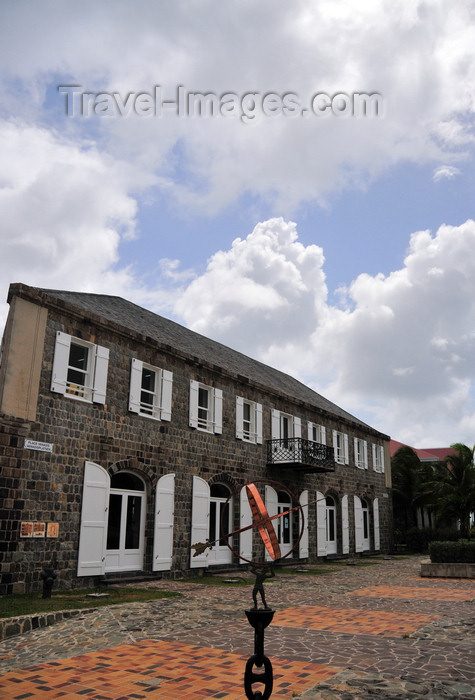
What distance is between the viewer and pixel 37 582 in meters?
11.4

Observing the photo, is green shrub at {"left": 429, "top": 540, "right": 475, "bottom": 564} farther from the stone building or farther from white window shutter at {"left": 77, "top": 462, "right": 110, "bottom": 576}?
white window shutter at {"left": 77, "top": 462, "right": 110, "bottom": 576}

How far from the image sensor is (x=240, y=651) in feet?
22.5

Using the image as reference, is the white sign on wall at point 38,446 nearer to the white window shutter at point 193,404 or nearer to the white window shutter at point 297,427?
the white window shutter at point 193,404

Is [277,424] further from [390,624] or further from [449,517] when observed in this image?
[390,624]

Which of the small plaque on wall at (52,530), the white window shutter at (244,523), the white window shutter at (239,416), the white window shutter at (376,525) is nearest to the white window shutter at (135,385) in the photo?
the small plaque on wall at (52,530)

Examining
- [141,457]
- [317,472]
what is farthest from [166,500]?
[317,472]

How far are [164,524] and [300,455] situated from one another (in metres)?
6.66

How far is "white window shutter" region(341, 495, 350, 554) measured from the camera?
2436 cm

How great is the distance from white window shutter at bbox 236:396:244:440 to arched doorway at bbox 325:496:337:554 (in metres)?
7.29

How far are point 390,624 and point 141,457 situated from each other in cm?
769

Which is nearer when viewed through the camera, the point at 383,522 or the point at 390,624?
the point at 390,624

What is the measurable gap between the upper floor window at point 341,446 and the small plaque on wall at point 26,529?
52.9 ft

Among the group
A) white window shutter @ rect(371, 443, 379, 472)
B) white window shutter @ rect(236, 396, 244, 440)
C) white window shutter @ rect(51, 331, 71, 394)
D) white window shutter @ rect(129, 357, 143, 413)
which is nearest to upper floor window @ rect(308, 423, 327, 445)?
white window shutter @ rect(236, 396, 244, 440)

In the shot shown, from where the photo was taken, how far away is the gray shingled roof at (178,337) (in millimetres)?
16000
